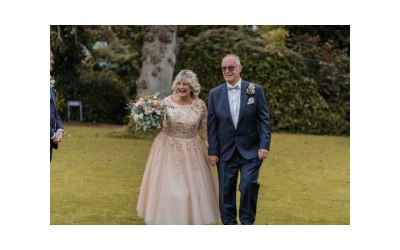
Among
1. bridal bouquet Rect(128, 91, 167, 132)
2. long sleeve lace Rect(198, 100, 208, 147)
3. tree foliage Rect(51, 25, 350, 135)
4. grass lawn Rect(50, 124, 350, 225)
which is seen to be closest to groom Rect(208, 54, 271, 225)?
long sleeve lace Rect(198, 100, 208, 147)

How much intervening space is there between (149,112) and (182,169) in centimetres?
70

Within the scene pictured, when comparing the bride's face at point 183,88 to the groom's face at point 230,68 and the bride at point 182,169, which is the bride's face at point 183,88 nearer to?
the bride at point 182,169

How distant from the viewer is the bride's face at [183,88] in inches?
252

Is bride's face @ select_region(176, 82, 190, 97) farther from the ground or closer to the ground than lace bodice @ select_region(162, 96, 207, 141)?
farther from the ground

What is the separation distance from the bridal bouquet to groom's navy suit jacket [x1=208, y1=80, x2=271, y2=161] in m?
0.50

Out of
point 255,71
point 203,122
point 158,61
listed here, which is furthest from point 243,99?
point 255,71

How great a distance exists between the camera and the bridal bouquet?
6332 millimetres

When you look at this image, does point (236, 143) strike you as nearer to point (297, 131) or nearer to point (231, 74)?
point (231, 74)

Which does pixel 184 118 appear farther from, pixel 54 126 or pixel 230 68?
pixel 54 126

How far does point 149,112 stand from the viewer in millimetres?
6324

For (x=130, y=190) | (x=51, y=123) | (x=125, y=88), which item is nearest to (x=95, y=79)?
(x=125, y=88)

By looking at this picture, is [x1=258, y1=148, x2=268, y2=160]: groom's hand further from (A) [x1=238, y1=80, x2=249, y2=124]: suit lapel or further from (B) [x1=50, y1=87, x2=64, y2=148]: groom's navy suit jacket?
(B) [x1=50, y1=87, x2=64, y2=148]: groom's navy suit jacket

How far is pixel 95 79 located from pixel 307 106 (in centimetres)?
591

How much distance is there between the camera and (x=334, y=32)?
18.3 meters
